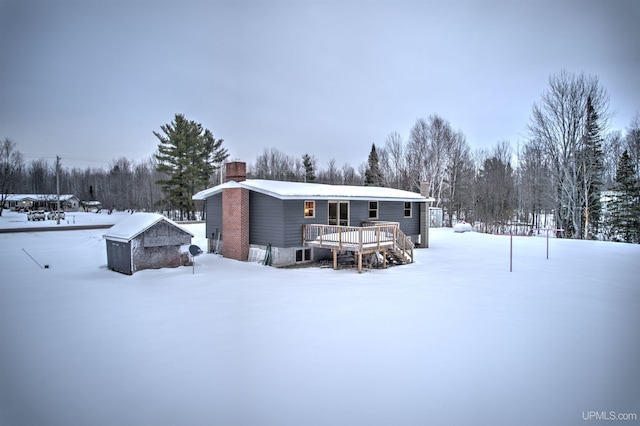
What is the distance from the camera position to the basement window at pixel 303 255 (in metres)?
13.5

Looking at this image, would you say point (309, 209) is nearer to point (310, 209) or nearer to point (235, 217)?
point (310, 209)

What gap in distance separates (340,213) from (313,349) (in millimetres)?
10203

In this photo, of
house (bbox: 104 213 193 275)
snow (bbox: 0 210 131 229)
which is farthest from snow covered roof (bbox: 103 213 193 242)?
snow (bbox: 0 210 131 229)

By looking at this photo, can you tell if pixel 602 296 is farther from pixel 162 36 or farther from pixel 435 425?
pixel 162 36

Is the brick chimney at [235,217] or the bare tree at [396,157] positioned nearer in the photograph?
the brick chimney at [235,217]

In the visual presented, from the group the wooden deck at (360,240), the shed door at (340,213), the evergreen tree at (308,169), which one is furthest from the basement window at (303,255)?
the evergreen tree at (308,169)

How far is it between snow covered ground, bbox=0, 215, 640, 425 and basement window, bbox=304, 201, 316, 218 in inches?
151

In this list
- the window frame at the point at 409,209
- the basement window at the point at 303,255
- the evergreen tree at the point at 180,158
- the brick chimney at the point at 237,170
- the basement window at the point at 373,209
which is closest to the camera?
the basement window at the point at 303,255

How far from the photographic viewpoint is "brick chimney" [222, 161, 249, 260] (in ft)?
44.4

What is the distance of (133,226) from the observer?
11.1 meters

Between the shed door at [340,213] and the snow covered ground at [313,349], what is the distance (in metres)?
4.83

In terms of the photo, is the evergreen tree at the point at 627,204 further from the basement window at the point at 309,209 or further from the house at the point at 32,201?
the house at the point at 32,201

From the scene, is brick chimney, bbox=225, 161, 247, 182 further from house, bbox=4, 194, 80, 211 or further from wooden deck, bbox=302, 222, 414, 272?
house, bbox=4, 194, 80, 211

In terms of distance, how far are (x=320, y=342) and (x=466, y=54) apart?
659 cm
